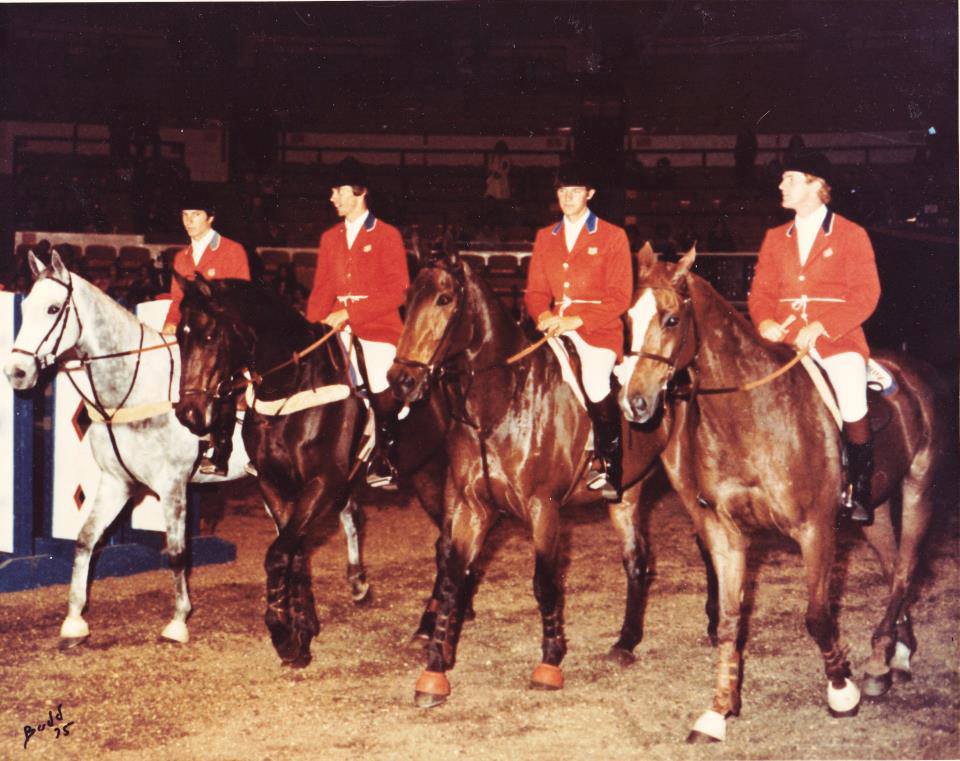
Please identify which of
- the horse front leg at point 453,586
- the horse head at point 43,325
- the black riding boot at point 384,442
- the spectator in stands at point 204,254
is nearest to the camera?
the horse front leg at point 453,586

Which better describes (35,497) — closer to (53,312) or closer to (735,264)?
(53,312)

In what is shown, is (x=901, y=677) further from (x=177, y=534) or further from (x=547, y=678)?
(x=177, y=534)

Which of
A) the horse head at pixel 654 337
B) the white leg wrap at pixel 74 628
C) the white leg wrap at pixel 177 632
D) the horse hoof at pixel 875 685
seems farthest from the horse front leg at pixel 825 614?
the white leg wrap at pixel 74 628

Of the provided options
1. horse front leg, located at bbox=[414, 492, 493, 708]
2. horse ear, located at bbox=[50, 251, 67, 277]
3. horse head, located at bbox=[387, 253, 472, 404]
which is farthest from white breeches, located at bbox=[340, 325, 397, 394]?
horse ear, located at bbox=[50, 251, 67, 277]

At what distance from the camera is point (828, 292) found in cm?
530

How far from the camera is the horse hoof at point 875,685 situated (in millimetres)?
5367

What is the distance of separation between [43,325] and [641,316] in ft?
11.6

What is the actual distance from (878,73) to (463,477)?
1878cm

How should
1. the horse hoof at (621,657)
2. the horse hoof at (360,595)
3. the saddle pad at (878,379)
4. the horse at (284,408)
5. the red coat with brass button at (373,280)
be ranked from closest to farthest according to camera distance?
1. the saddle pad at (878,379)
2. the horse at (284,408)
3. the horse hoof at (621,657)
4. the red coat with brass button at (373,280)
5. the horse hoof at (360,595)

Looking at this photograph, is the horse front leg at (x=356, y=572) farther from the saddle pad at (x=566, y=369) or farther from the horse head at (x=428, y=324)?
the horse head at (x=428, y=324)

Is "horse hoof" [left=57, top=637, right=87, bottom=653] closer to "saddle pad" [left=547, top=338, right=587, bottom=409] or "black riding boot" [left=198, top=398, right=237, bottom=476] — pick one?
"black riding boot" [left=198, top=398, right=237, bottom=476]

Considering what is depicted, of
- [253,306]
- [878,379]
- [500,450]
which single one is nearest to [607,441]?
[500,450]

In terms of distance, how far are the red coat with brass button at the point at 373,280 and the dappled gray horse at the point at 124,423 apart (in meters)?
1.22

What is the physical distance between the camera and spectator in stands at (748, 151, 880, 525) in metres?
5.07
